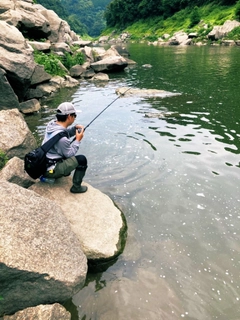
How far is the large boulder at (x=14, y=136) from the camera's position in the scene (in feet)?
26.2

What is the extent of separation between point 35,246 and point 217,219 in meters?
4.38

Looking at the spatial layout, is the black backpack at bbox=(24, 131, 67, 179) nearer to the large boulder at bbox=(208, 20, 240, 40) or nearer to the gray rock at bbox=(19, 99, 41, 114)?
the gray rock at bbox=(19, 99, 41, 114)

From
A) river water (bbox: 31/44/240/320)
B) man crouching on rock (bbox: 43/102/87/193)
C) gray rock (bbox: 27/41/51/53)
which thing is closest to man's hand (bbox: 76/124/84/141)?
man crouching on rock (bbox: 43/102/87/193)

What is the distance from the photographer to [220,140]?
1084 centimetres

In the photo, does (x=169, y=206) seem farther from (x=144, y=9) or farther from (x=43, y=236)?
(x=144, y=9)

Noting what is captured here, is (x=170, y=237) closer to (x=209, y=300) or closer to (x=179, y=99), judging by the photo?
(x=209, y=300)

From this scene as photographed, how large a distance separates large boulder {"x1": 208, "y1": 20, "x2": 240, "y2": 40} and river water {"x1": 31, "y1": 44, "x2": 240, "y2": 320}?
174ft

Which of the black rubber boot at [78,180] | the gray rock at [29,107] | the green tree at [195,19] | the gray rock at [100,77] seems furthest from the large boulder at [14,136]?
the green tree at [195,19]

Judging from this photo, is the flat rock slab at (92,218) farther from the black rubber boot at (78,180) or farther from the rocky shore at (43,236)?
the black rubber boot at (78,180)

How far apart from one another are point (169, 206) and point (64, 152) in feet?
10.0

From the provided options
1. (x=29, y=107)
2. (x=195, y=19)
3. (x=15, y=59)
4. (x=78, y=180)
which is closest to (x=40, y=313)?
(x=78, y=180)

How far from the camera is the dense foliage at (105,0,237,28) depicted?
94.4m

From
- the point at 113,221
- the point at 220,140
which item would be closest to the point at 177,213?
the point at 113,221

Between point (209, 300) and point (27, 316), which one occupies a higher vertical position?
point (27, 316)
